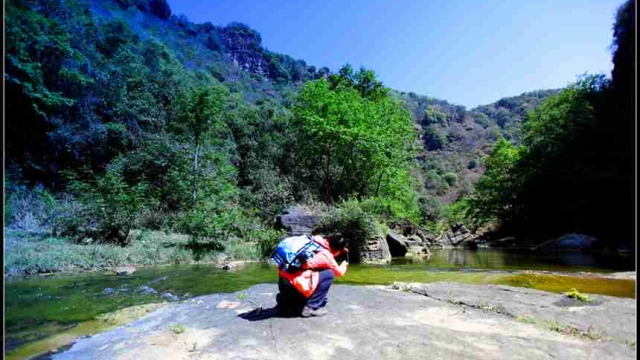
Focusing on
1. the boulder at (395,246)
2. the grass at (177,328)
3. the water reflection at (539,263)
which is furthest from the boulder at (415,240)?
the grass at (177,328)

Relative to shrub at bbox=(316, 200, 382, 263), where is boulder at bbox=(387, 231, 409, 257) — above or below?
below

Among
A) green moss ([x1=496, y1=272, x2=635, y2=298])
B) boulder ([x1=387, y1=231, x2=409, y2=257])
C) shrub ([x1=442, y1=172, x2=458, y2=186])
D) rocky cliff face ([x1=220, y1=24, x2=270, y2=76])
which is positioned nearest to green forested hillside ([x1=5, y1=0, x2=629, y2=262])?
boulder ([x1=387, y1=231, x2=409, y2=257])

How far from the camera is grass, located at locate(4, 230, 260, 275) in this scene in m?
11.3

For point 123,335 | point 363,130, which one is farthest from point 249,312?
point 363,130

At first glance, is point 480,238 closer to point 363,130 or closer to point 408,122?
point 408,122

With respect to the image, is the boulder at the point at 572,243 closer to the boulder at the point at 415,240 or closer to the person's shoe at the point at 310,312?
the boulder at the point at 415,240

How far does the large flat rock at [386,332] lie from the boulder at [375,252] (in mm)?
10594

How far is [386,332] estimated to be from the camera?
4.32 metres

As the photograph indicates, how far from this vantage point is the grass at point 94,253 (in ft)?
37.2

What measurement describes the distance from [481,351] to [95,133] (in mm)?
28513

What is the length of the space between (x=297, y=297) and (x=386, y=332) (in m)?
1.39

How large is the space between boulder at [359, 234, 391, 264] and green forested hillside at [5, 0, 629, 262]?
1.79 metres

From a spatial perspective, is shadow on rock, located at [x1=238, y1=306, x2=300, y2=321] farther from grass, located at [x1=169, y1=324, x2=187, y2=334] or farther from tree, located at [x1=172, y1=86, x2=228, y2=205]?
Result: tree, located at [x1=172, y1=86, x2=228, y2=205]

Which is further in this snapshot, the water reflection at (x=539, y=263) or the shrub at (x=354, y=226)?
the shrub at (x=354, y=226)
